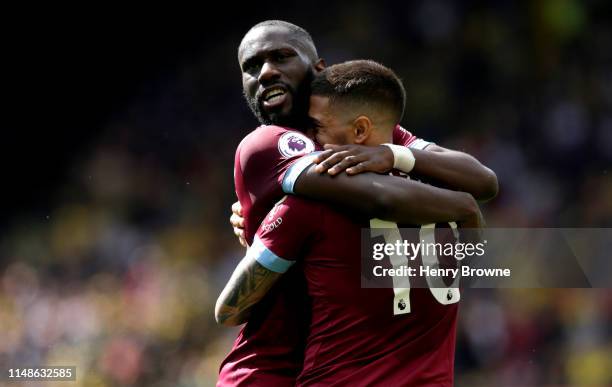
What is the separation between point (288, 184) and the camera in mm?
3176

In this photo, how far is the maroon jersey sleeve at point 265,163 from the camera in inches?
128

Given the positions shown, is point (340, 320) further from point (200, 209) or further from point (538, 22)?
point (538, 22)

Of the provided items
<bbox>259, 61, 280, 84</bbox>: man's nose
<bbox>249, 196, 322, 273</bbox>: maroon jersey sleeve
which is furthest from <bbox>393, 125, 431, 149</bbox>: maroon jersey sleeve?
<bbox>249, 196, 322, 273</bbox>: maroon jersey sleeve

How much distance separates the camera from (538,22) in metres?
11.5

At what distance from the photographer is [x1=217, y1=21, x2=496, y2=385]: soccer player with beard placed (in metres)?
3.12

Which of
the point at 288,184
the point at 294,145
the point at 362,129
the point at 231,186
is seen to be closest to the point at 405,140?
the point at 362,129

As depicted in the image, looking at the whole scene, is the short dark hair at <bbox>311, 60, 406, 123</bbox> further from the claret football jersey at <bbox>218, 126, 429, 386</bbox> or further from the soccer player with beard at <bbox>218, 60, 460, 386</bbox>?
the claret football jersey at <bbox>218, 126, 429, 386</bbox>

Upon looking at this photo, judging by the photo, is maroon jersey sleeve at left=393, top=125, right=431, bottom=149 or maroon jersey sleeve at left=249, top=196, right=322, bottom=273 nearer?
maroon jersey sleeve at left=249, top=196, right=322, bottom=273

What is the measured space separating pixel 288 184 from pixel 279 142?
17cm

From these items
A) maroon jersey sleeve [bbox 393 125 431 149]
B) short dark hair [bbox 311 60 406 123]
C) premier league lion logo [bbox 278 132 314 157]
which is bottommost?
premier league lion logo [bbox 278 132 314 157]

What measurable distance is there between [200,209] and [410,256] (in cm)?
715

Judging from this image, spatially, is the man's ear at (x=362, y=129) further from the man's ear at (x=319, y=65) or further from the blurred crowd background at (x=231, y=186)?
the blurred crowd background at (x=231, y=186)

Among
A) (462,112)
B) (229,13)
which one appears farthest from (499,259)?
(229,13)

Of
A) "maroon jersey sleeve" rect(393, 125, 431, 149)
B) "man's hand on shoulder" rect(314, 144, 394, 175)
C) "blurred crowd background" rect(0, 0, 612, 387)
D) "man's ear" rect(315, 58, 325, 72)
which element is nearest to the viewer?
"man's hand on shoulder" rect(314, 144, 394, 175)
